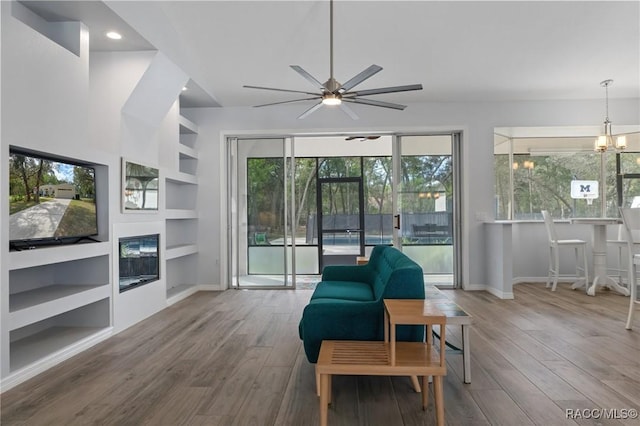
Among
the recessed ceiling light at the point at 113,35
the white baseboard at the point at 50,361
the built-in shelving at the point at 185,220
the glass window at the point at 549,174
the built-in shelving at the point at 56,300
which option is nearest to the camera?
the white baseboard at the point at 50,361

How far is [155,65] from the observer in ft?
13.2

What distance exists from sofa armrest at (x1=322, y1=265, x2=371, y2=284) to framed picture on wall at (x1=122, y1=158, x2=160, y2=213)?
2156 mm

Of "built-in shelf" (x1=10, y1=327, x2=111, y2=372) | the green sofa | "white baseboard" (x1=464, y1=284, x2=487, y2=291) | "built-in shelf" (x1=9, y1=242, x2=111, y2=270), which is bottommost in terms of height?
"white baseboard" (x1=464, y1=284, x2=487, y2=291)

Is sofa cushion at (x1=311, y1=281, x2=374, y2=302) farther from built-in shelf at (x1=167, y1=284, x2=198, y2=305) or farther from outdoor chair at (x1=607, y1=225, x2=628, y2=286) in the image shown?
outdoor chair at (x1=607, y1=225, x2=628, y2=286)

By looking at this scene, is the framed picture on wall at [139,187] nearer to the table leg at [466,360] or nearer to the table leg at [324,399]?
the table leg at [324,399]

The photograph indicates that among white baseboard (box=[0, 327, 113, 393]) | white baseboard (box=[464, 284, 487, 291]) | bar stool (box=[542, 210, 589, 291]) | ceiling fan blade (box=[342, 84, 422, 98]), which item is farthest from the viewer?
white baseboard (box=[464, 284, 487, 291])

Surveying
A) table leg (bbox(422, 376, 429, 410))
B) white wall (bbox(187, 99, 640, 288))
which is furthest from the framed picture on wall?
table leg (bbox(422, 376, 429, 410))

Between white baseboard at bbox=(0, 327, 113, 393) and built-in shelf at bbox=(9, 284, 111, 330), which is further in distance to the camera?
built-in shelf at bbox=(9, 284, 111, 330)

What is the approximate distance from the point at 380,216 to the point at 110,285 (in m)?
5.84

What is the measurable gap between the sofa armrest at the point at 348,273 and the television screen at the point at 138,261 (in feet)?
6.71

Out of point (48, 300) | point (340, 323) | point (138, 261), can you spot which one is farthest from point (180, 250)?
point (340, 323)

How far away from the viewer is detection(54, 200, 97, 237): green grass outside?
3.20 m

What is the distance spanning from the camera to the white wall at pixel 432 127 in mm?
5887

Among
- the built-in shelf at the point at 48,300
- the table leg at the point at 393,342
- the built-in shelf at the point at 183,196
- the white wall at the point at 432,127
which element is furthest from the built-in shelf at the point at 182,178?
the table leg at the point at 393,342
